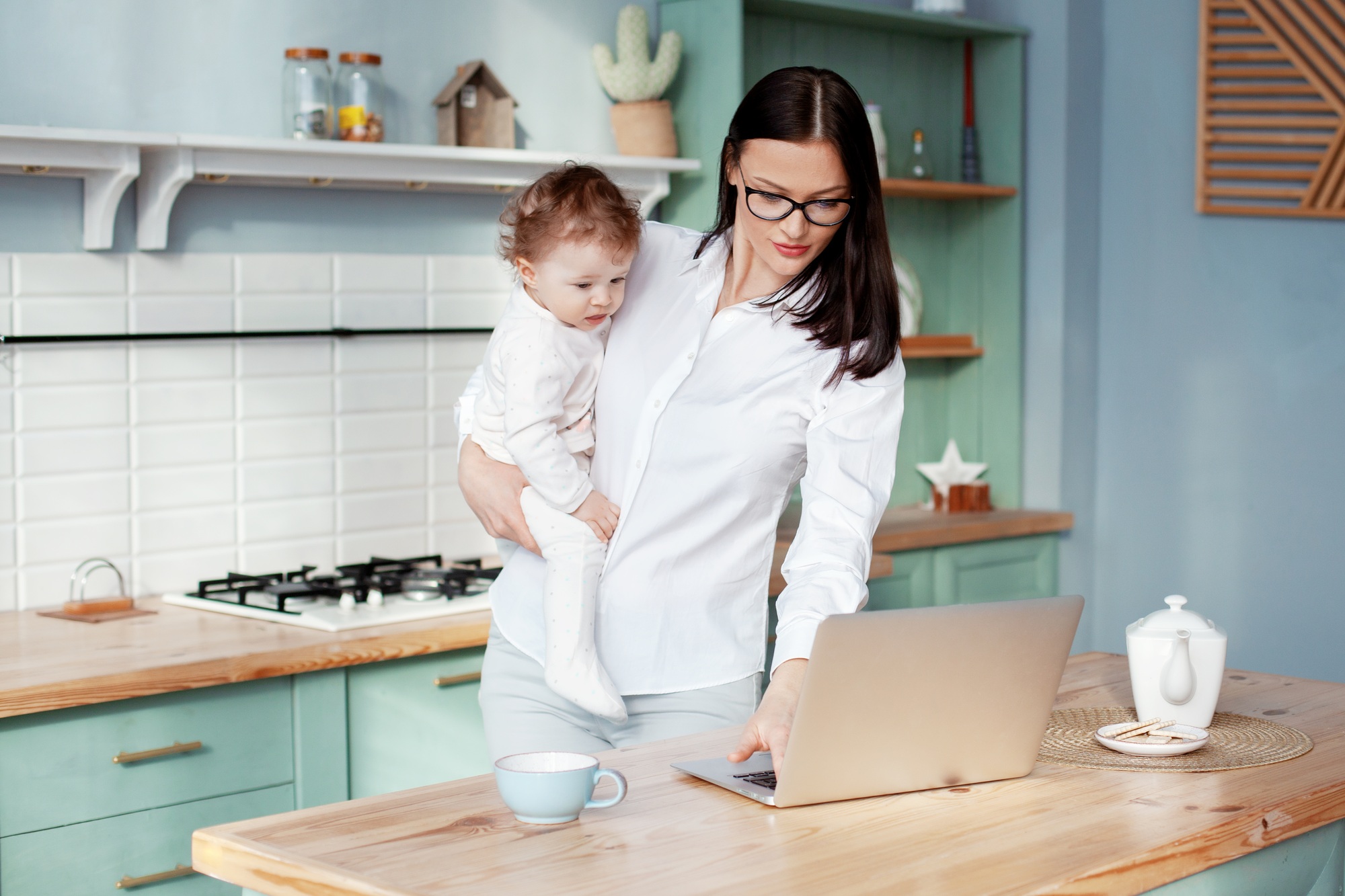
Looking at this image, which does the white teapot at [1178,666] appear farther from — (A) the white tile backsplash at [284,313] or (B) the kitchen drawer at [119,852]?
(A) the white tile backsplash at [284,313]

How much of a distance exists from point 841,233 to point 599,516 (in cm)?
49

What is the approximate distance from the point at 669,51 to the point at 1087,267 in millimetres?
1493

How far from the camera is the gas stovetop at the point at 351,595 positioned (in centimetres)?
271

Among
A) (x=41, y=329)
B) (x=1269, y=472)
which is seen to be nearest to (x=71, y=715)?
(x=41, y=329)

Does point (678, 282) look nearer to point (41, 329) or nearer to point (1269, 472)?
point (41, 329)

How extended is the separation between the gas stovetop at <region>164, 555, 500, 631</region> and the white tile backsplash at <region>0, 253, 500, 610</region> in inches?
6.1

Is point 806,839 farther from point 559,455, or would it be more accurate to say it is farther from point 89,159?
point 89,159

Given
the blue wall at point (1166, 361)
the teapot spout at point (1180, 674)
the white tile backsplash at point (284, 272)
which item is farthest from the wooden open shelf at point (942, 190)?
the teapot spout at point (1180, 674)

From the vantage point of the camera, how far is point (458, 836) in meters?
1.33

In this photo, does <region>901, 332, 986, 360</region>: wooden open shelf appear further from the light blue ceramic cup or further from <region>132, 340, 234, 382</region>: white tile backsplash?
the light blue ceramic cup

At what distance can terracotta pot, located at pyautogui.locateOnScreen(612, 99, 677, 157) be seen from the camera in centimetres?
355

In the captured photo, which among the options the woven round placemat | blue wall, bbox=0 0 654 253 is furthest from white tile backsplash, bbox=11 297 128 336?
the woven round placemat

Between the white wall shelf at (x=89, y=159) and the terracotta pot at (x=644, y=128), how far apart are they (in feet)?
3.89

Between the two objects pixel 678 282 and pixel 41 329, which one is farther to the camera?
pixel 41 329
